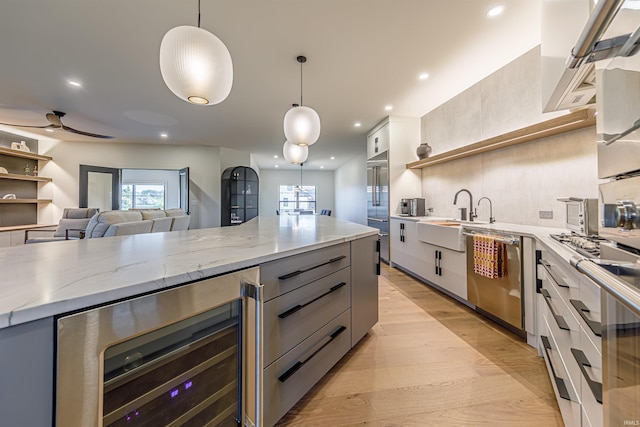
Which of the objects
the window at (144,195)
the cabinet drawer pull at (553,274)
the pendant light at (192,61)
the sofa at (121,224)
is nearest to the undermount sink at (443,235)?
the cabinet drawer pull at (553,274)

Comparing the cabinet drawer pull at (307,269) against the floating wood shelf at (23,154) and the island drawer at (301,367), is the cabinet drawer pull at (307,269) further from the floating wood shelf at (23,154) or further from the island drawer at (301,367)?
the floating wood shelf at (23,154)

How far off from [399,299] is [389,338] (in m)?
0.86

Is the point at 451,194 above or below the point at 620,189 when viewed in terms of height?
above

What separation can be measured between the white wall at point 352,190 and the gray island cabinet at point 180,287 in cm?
498

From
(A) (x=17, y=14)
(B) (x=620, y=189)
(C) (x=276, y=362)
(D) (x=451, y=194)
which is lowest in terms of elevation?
(C) (x=276, y=362)

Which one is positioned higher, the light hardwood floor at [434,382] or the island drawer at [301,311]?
the island drawer at [301,311]

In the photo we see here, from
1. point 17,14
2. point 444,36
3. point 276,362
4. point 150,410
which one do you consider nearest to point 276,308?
point 276,362

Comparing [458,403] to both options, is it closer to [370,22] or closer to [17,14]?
[370,22]

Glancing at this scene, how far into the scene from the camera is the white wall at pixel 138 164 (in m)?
5.64

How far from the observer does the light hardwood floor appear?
3.95ft

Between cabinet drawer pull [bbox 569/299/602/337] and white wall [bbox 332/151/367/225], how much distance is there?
5417 mm

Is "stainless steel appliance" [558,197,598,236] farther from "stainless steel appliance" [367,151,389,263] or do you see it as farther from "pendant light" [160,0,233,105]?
"stainless steel appliance" [367,151,389,263]

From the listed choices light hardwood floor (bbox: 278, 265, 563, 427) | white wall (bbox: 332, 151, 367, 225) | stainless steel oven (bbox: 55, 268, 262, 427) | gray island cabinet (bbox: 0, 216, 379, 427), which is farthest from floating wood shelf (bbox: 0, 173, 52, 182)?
white wall (bbox: 332, 151, 367, 225)

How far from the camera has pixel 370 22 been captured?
2.03m
